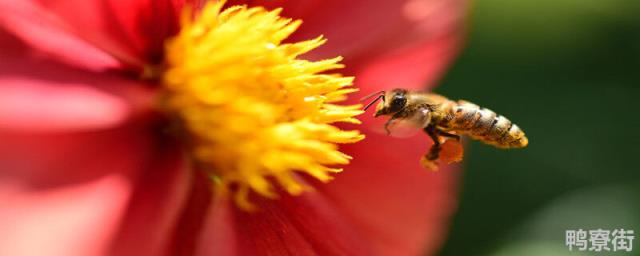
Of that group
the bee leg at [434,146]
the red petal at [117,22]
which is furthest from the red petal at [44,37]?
the bee leg at [434,146]

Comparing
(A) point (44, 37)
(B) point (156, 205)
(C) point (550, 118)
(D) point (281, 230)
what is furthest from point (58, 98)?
(C) point (550, 118)

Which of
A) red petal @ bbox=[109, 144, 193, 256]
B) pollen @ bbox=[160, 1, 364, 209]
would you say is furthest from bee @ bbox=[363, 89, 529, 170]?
red petal @ bbox=[109, 144, 193, 256]

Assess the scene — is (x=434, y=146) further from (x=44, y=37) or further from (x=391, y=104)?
(x=44, y=37)

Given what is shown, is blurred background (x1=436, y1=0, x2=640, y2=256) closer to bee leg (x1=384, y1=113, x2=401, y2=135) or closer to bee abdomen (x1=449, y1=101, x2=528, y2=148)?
bee abdomen (x1=449, y1=101, x2=528, y2=148)

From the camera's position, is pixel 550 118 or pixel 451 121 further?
pixel 550 118

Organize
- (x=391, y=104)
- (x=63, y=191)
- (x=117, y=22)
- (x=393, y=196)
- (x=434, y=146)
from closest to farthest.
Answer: (x=63, y=191), (x=117, y=22), (x=391, y=104), (x=434, y=146), (x=393, y=196)

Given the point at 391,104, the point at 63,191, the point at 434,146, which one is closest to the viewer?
the point at 63,191

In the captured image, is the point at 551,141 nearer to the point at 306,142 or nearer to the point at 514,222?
the point at 514,222
